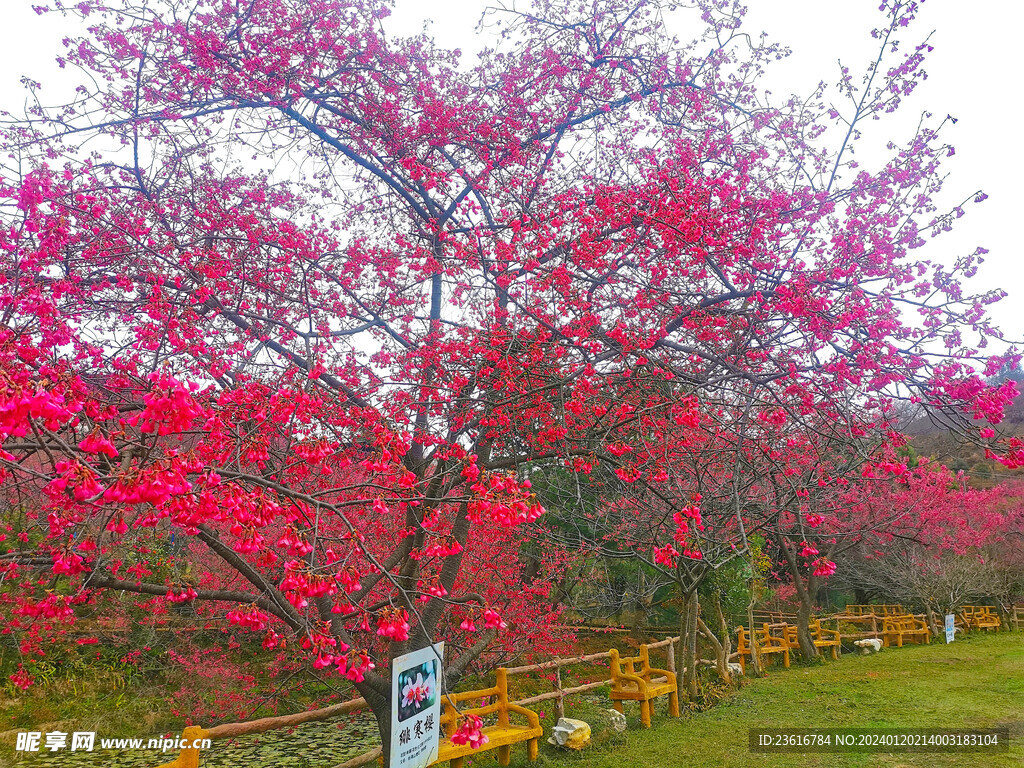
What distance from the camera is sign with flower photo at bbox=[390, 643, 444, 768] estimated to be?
410cm

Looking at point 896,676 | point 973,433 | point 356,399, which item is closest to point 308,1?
point 356,399

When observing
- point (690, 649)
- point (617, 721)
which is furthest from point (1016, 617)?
point (617, 721)

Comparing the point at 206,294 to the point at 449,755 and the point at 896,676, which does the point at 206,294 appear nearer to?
the point at 449,755

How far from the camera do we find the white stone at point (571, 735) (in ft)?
22.2

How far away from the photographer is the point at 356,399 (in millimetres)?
5438

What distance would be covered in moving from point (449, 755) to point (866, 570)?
55.9 ft

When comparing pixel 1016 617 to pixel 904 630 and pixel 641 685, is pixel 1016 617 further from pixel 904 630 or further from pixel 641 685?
pixel 641 685

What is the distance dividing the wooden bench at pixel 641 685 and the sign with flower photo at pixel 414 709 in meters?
3.79

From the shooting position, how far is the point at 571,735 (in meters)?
6.82

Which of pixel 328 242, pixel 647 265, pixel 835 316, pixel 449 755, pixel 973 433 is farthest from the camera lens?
pixel 328 242

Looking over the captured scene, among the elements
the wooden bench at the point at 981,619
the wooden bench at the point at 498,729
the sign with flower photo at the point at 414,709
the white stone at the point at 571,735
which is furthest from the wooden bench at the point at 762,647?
the sign with flower photo at the point at 414,709

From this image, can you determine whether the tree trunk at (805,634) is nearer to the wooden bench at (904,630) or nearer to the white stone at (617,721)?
the wooden bench at (904,630)

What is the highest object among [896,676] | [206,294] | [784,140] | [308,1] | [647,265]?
[308,1]

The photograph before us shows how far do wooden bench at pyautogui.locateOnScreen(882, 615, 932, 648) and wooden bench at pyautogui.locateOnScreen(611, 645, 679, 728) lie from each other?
10.1m
